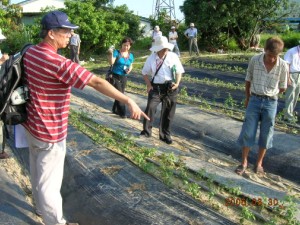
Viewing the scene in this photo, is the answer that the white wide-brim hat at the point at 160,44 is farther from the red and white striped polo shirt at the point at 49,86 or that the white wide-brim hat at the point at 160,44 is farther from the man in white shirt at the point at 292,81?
the red and white striped polo shirt at the point at 49,86

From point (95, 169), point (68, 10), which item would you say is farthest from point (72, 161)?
point (68, 10)

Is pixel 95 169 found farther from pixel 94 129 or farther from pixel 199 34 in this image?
pixel 199 34

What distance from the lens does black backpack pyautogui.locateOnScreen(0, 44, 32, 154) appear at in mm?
3053

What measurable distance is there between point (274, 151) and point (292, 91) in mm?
1885

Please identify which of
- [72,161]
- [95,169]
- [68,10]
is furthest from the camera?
[68,10]

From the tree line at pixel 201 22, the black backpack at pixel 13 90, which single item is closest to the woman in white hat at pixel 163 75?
the black backpack at pixel 13 90

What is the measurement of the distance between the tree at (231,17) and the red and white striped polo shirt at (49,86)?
1895cm

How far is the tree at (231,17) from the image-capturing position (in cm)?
2116

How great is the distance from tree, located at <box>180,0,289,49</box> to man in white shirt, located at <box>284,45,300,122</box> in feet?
47.3

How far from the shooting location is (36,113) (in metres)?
3.08
